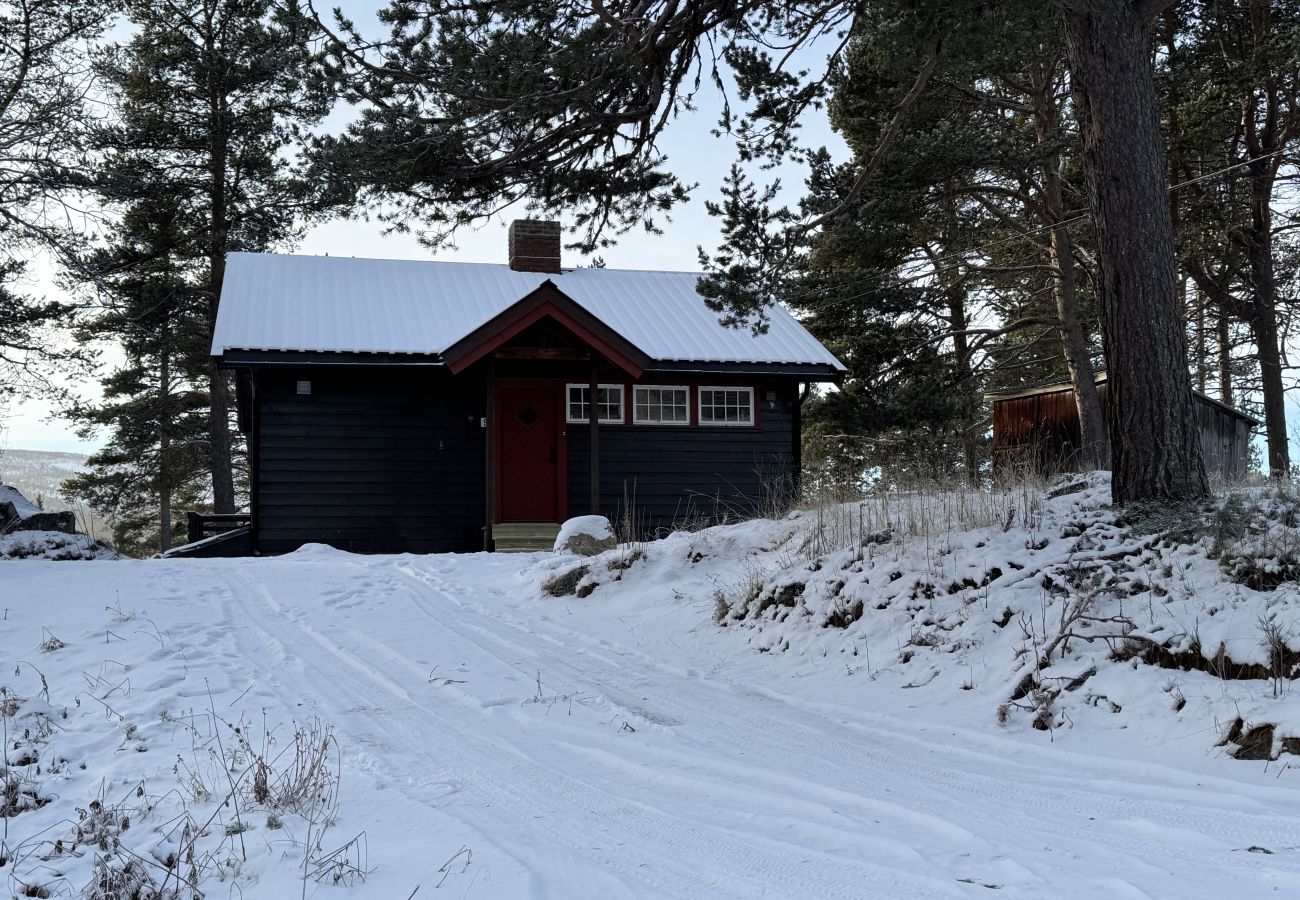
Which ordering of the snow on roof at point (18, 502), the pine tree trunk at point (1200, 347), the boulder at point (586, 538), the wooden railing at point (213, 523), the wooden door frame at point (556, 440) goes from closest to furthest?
the boulder at point (586, 538)
the snow on roof at point (18, 502)
the wooden door frame at point (556, 440)
the wooden railing at point (213, 523)
the pine tree trunk at point (1200, 347)

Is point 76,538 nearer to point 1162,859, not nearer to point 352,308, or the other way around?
point 352,308

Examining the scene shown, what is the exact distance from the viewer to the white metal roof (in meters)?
14.9

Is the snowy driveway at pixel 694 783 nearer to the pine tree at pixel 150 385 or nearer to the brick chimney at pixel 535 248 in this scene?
the brick chimney at pixel 535 248

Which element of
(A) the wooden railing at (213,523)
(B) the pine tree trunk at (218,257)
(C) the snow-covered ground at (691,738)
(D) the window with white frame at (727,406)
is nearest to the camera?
(C) the snow-covered ground at (691,738)

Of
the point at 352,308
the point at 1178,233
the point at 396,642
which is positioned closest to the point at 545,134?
the point at 396,642

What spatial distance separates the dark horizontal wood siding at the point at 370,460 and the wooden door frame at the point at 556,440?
25 cm

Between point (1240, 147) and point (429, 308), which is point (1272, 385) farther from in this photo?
point (429, 308)

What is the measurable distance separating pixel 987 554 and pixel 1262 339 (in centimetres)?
1262

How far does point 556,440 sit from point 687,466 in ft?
7.07

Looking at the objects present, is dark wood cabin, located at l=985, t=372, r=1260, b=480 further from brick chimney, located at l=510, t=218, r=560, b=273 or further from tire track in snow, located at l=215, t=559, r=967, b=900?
tire track in snow, located at l=215, t=559, r=967, b=900

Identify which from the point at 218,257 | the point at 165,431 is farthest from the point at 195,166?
the point at 165,431

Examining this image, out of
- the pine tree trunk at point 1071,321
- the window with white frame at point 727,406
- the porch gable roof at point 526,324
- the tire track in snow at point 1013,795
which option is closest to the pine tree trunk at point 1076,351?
the pine tree trunk at point 1071,321

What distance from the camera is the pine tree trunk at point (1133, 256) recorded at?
6.67m

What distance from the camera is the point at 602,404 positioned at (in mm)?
15852
